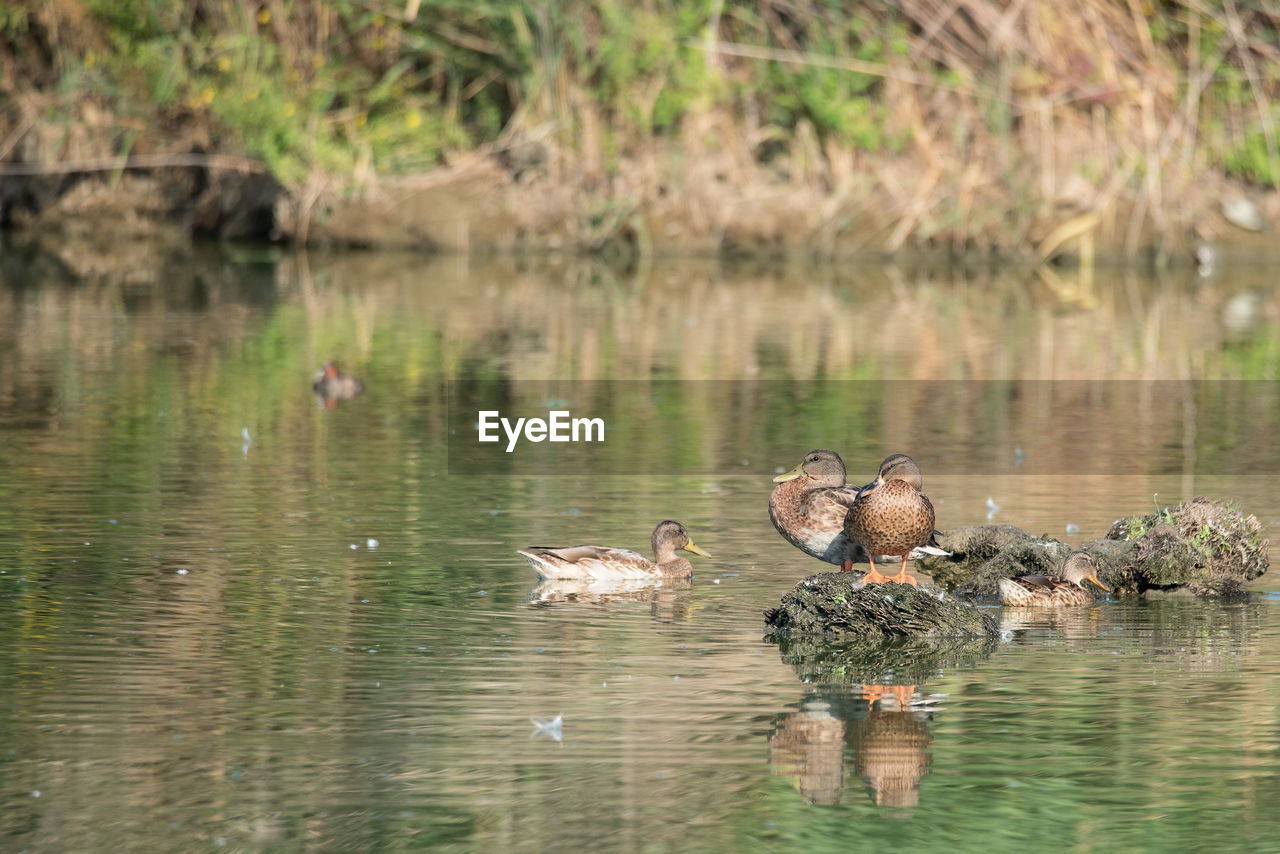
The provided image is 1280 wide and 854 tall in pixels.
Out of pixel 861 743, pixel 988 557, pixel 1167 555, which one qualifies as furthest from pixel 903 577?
pixel 861 743

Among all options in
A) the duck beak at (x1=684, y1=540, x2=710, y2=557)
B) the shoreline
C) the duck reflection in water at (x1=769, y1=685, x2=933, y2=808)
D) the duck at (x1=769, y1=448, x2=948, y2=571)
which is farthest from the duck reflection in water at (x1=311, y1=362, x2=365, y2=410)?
the shoreline

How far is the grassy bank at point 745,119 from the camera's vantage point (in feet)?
93.4

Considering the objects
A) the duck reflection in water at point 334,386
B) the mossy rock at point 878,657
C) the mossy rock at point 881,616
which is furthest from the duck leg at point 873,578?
the duck reflection in water at point 334,386

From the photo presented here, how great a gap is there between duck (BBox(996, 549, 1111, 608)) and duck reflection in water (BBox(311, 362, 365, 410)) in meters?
7.71

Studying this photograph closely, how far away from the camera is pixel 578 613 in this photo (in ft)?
30.6

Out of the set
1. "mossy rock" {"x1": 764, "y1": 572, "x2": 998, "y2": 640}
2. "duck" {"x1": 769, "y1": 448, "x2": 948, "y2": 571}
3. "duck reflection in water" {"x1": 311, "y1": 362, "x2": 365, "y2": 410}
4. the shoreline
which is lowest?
"mossy rock" {"x1": 764, "y1": 572, "x2": 998, "y2": 640}

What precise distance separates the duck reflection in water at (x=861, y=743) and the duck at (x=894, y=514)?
59.2 inches

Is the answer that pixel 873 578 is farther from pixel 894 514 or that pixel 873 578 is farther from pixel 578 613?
pixel 578 613

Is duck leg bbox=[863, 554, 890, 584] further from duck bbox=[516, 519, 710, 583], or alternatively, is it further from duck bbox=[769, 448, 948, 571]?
duck bbox=[516, 519, 710, 583]

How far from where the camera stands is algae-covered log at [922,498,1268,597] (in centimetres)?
971

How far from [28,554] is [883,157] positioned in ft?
65.1

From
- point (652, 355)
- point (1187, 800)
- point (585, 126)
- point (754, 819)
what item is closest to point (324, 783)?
point (754, 819)

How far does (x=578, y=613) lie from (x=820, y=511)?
128 centimetres

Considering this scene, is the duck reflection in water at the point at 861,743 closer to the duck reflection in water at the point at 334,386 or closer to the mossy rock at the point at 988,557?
the mossy rock at the point at 988,557
